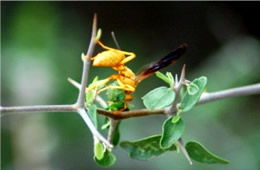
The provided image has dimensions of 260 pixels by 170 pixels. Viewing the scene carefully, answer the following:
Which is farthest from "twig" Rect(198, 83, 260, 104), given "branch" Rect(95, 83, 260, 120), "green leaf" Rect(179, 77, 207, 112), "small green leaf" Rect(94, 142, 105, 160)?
"small green leaf" Rect(94, 142, 105, 160)

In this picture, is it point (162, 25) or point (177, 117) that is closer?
point (177, 117)

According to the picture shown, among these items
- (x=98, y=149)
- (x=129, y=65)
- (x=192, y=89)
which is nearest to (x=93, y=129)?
(x=98, y=149)

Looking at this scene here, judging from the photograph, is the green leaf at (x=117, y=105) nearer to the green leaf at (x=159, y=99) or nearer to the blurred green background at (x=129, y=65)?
the green leaf at (x=159, y=99)

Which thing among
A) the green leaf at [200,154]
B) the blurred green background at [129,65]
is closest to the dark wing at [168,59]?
the green leaf at [200,154]

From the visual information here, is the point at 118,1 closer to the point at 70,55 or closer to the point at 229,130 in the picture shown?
the point at 70,55

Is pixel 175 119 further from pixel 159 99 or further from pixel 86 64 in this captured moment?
pixel 86 64

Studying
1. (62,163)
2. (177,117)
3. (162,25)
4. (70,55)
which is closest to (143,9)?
(162,25)
